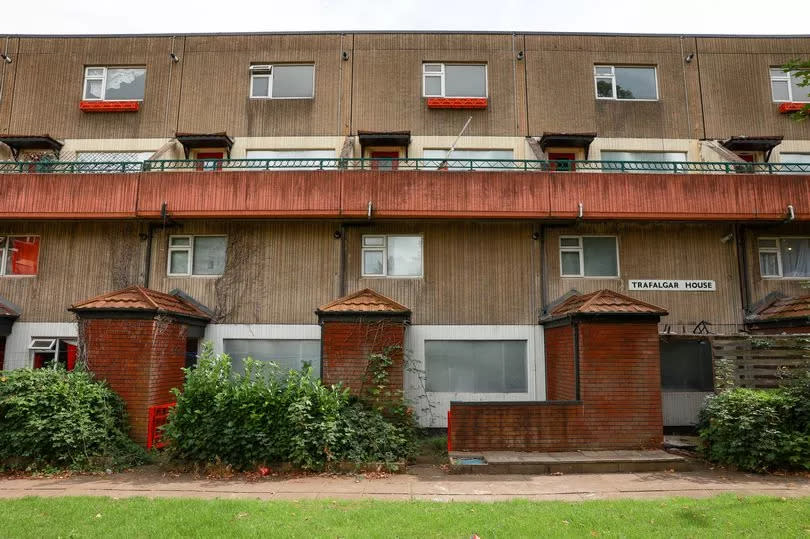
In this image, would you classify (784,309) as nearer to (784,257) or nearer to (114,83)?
(784,257)

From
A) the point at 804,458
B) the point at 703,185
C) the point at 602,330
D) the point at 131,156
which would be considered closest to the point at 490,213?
the point at 602,330

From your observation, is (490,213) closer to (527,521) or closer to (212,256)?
(212,256)

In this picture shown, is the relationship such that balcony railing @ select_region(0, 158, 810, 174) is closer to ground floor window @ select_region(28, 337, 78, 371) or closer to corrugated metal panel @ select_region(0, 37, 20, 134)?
corrugated metal panel @ select_region(0, 37, 20, 134)

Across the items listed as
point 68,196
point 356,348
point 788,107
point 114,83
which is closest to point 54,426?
point 356,348

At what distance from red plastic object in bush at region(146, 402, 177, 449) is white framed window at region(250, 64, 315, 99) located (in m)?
9.45

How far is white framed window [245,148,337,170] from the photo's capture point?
48.6ft

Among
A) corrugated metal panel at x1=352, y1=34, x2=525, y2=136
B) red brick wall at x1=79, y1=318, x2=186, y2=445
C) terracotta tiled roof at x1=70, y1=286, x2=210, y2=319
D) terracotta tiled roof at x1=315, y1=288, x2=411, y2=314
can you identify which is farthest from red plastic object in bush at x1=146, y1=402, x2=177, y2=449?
corrugated metal panel at x1=352, y1=34, x2=525, y2=136

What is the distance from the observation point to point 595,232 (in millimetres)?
15023

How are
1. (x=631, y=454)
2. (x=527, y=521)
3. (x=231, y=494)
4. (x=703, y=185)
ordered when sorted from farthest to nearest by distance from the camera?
(x=703, y=185), (x=631, y=454), (x=231, y=494), (x=527, y=521)

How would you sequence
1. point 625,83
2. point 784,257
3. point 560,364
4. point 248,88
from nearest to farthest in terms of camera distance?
point 560,364 → point 784,257 → point 248,88 → point 625,83

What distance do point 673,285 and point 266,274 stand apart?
1028 centimetres

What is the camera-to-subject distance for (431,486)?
8.93 metres

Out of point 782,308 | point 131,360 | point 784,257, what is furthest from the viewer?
point 784,257

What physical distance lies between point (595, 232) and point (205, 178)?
1000cm
